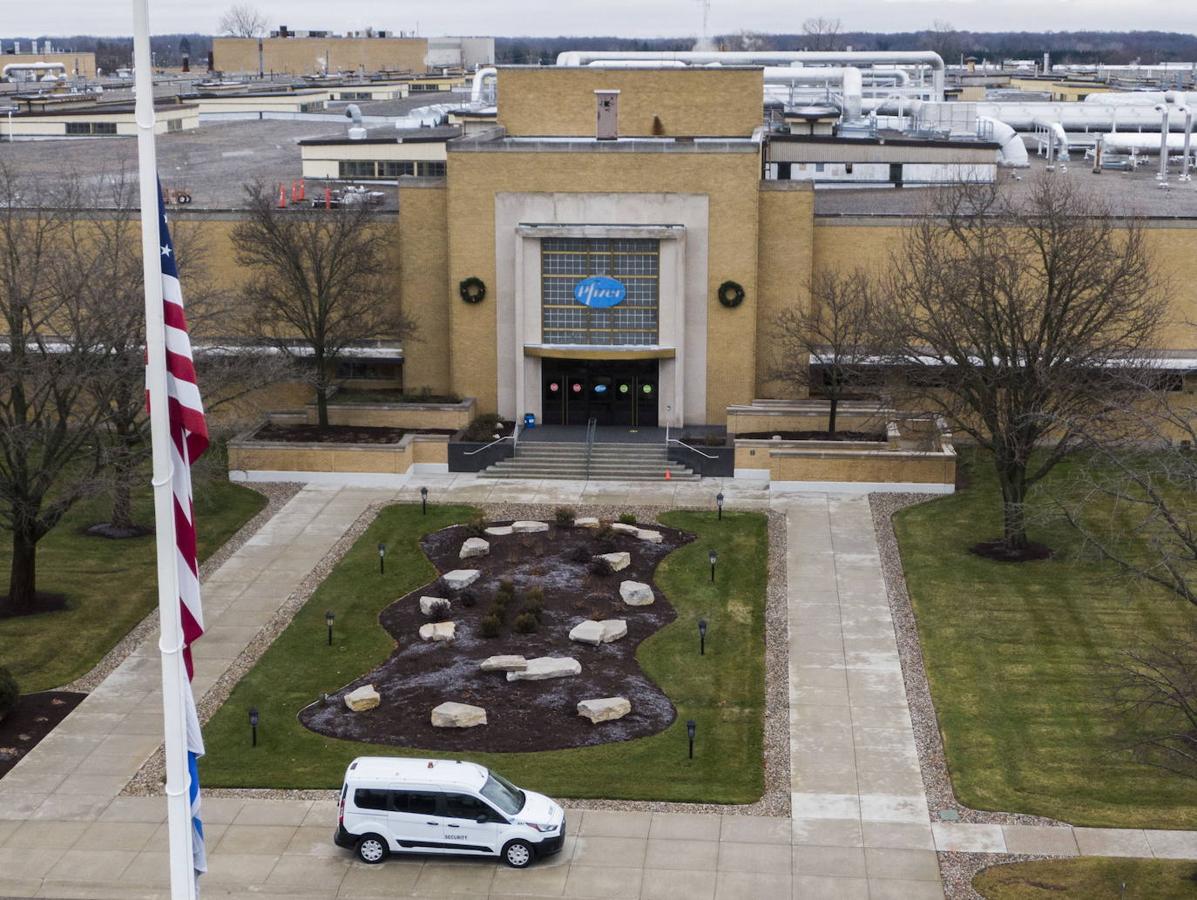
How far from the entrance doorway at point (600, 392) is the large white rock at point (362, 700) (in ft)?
72.1

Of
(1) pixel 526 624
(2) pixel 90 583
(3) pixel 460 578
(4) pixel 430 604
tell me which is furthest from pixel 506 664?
(2) pixel 90 583

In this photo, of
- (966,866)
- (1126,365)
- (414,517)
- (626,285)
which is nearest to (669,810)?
(966,866)

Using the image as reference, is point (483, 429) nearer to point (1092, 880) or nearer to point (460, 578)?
point (460, 578)

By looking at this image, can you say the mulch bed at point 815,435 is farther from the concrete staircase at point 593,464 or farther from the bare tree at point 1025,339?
the bare tree at point 1025,339

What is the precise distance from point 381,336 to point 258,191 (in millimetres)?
6022

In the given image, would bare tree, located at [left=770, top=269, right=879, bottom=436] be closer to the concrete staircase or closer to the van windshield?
the concrete staircase

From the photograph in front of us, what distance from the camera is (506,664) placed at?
34.7m

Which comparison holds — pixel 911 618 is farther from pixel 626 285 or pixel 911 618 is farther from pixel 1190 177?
pixel 1190 177

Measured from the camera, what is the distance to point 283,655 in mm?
36188

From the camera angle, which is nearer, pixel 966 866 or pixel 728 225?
pixel 966 866

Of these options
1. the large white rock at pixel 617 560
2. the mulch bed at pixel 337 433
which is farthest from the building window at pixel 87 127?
the large white rock at pixel 617 560

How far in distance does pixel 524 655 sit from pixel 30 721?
1023 centimetres

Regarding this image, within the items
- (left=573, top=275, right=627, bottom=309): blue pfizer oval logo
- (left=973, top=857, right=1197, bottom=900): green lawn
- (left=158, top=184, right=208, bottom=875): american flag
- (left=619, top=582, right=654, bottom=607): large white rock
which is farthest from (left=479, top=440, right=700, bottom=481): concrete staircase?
(left=158, top=184, right=208, bottom=875): american flag

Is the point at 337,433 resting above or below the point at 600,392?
below
